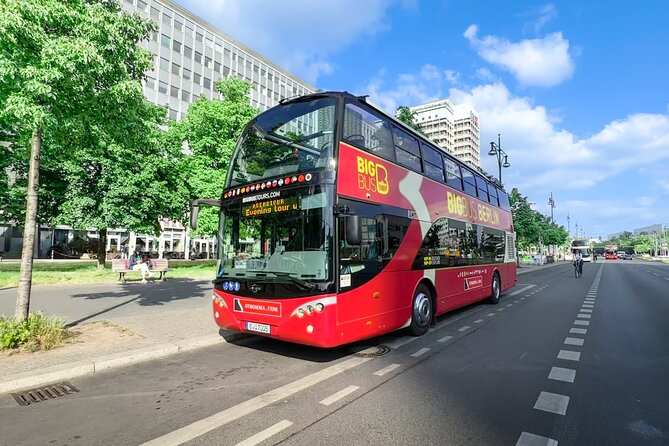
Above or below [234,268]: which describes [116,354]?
below

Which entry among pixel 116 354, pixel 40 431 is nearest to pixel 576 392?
pixel 40 431

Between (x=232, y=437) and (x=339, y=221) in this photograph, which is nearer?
(x=232, y=437)

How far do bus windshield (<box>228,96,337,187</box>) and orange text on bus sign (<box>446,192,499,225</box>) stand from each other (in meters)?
4.29

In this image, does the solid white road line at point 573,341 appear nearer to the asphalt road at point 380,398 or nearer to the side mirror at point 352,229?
the asphalt road at point 380,398

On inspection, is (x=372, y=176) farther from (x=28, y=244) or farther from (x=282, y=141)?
(x=28, y=244)

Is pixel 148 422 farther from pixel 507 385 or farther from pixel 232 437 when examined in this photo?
pixel 507 385

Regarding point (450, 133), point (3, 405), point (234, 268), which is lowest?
point (3, 405)

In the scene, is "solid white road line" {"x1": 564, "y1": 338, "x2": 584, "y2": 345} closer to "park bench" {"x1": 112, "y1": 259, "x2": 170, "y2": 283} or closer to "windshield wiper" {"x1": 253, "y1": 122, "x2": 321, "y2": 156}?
"windshield wiper" {"x1": 253, "y1": 122, "x2": 321, "y2": 156}

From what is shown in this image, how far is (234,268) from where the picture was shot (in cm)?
639

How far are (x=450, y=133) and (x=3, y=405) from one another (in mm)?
137087

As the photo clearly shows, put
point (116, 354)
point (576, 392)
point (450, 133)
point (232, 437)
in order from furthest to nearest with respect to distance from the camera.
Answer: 1. point (450, 133)
2. point (116, 354)
3. point (576, 392)
4. point (232, 437)

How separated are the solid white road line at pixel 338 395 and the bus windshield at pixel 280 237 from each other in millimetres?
1447

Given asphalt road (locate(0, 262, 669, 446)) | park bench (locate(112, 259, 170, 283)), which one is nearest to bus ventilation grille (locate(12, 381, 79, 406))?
asphalt road (locate(0, 262, 669, 446))

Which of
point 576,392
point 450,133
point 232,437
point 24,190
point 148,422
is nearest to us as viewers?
point 232,437
